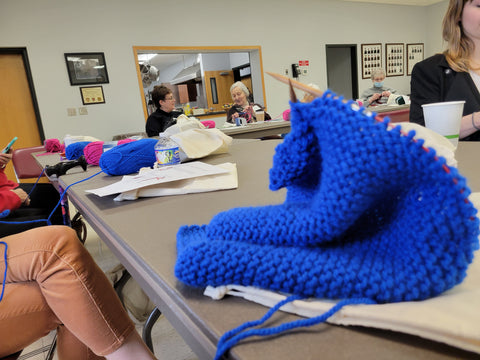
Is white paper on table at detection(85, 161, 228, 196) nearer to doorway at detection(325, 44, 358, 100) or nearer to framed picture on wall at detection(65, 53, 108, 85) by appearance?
framed picture on wall at detection(65, 53, 108, 85)

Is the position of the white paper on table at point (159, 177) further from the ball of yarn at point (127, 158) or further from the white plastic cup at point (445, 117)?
the white plastic cup at point (445, 117)

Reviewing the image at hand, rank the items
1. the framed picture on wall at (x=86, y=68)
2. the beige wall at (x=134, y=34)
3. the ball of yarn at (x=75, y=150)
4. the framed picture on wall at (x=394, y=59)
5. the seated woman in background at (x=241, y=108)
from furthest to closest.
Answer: the framed picture on wall at (x=394, y=59) < the framed picture on wall at (x=86, y=68) < the beige wall at (x=134, y=34) < the seated woman in background at (x=241, y=108) < the ball of yarn at (x=75, y=150)

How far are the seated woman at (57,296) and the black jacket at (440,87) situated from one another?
1.29m

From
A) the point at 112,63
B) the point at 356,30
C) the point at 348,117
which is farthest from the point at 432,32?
the point at 348,117

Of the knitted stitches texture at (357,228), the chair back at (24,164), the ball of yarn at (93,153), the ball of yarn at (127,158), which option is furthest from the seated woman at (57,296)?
the chair back at (24,164)

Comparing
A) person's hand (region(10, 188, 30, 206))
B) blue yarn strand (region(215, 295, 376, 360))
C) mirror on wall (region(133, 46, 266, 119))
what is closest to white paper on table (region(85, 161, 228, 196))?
blue yarn strand (region(215, 295, 376, 360))

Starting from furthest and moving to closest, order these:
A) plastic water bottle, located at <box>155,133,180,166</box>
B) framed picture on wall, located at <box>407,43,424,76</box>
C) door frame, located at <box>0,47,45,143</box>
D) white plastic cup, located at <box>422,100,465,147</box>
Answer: framed picture on wall, located at <box>407,43,424,76</box> < door frame, located at <box>0,47,45,143</box> < plastic water bottle, located at <box>155,133,180,166</box> < white plastic cup, located at <box>422,100,465,147</box>

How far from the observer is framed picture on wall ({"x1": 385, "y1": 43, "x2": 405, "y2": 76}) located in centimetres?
714

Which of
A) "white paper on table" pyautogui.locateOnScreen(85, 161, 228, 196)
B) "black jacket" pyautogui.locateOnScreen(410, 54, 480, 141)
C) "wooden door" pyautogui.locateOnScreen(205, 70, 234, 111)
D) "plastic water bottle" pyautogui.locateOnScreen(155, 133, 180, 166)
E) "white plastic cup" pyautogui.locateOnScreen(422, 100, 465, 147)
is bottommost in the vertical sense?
"white paper on table" pyautogui.locateOnScreen(85, 161, 228, 196)

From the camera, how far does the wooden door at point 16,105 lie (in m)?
4.11

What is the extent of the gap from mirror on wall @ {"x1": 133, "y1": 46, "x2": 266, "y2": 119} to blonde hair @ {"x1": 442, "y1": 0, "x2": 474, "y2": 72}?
Answer: 437 centimetres

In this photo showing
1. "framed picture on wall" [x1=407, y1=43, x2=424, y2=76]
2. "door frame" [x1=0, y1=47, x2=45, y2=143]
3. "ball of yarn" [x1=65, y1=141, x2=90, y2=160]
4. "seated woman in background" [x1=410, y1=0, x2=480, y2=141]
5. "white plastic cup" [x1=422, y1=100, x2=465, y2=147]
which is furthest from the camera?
"framed picture on wall" [x1=407, y1=43, x2=424, y2=76]

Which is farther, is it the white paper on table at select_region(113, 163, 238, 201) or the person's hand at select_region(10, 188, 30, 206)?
the person's hand at select_region(10, 188, 30, 206)

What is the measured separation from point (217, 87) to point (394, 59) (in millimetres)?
4081
